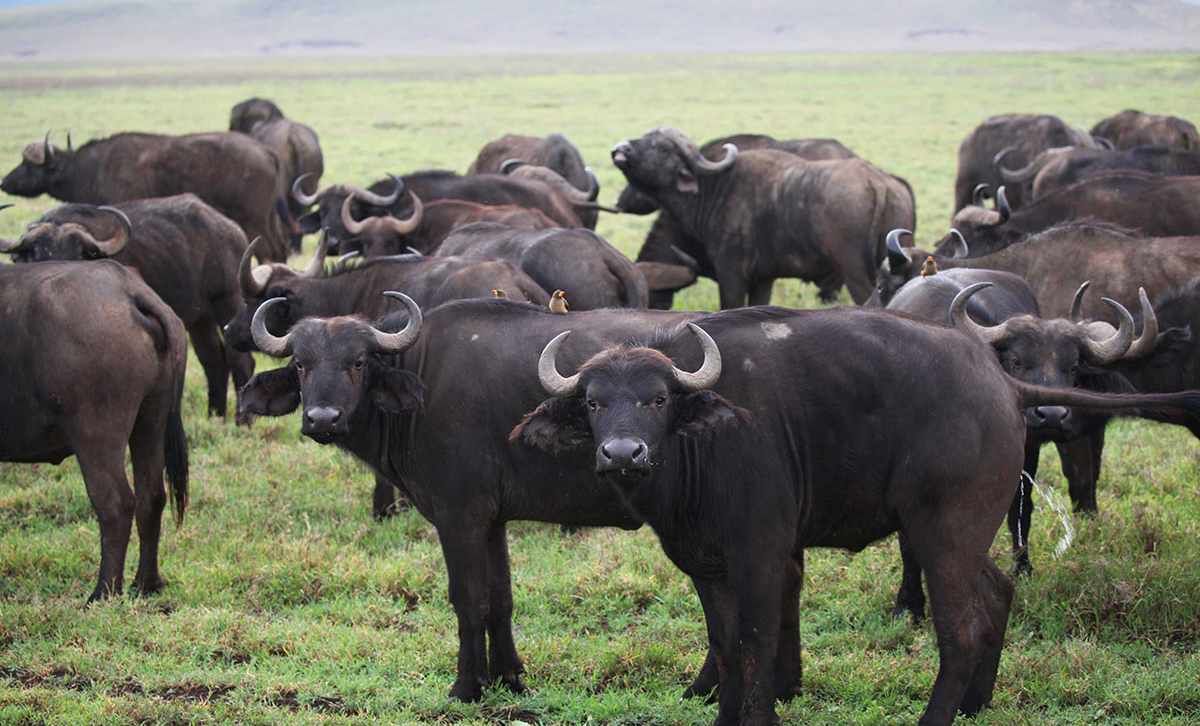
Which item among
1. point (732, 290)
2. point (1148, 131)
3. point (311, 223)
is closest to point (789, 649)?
point (732, 290)

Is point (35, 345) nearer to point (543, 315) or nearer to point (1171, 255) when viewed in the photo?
point (543, 315)

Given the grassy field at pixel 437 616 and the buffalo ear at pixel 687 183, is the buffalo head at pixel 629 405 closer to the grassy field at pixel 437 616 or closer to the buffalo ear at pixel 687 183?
the grassy field at pixel 437 616

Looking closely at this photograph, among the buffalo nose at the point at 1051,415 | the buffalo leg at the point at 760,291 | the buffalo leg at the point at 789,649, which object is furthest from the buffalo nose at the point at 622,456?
the buffalo leg at the point at 760,291

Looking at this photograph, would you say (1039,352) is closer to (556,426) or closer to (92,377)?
(556,426)

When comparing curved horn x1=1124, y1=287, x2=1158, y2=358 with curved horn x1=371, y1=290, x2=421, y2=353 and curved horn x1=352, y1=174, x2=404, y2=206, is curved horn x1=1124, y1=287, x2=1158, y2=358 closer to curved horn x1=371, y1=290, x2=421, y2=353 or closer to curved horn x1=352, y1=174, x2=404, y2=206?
curved horn x1=371, y1=290, x2=421, y2=353

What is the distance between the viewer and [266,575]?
7621 mm

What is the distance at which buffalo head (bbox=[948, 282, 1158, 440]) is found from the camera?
6.44 m

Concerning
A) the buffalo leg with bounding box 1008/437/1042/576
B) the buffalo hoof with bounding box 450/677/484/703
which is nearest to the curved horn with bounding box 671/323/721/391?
the buffalo hoof with bounding box 450/677/484/703

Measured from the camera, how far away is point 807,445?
5.53m

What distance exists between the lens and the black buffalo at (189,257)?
35.1 ft

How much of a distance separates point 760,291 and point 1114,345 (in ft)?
22.8

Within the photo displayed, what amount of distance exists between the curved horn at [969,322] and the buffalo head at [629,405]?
1.45m

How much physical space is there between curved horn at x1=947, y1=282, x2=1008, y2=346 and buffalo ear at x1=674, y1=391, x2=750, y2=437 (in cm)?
139

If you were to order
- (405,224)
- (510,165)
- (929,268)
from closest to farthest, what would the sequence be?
(929,268), (405,224), (510,165)
